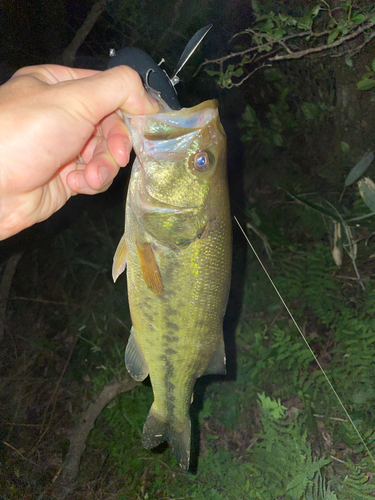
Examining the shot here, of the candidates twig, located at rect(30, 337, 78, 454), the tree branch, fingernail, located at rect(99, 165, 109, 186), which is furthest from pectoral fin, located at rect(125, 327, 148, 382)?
the tree branch

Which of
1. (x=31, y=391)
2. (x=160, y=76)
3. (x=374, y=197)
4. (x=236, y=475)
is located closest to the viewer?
(x=160, y=76)

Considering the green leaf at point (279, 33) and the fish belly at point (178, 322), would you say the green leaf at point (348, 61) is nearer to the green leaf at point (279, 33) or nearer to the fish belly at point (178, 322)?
the green leaf at point (279, 33)

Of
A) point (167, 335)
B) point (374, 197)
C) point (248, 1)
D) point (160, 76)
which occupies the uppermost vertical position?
point (160, 76)

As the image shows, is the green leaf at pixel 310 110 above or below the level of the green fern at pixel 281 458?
above

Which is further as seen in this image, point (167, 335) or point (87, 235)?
point (87, 235)

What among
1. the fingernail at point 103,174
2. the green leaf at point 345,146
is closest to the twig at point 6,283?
the fingernail at point 103,174

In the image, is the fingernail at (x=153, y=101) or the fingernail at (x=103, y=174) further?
the fingernail at (x=103, y=174)

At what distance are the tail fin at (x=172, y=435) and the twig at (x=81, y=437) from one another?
6.95 feet

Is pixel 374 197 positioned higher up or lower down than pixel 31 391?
higher up

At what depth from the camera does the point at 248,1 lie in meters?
3.56

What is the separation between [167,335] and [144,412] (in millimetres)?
2778

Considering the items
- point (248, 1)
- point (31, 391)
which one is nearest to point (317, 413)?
point (31, 391)

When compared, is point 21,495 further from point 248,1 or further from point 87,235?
point 248,1

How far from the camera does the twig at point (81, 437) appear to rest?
4.20m
